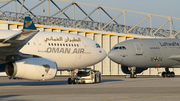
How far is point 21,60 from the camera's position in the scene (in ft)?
65.4

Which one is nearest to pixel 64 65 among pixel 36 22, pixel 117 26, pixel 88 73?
pixel 88 73

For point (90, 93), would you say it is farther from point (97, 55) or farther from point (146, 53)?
point (146, 53)

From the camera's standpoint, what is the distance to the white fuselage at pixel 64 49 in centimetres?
2230

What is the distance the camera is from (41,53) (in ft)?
73.7

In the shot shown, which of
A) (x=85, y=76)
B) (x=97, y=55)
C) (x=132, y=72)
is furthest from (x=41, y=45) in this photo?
(x=132, y=72)

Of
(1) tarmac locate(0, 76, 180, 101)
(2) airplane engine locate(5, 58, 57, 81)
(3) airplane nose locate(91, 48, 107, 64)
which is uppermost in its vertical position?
(3) airplane nose locate(91, 48, 107, 64)

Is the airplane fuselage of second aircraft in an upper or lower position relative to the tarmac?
upper

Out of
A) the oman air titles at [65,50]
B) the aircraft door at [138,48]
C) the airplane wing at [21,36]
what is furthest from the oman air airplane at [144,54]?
the airplane wing at [21,36]

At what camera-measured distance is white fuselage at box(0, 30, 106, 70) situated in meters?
22.3

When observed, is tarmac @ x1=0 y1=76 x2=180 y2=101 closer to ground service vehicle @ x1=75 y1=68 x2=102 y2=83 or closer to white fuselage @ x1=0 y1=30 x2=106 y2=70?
white fuselage @ x1=0 y1=30 x2=106 y2=70

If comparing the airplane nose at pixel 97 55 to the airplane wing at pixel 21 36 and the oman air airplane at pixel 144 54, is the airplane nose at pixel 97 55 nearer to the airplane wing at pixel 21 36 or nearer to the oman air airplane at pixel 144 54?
the airplane wing at pixel 21 36

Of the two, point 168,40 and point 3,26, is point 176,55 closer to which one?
point 168,40

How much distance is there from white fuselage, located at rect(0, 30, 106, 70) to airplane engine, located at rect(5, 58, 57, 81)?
A: 75.3 inches

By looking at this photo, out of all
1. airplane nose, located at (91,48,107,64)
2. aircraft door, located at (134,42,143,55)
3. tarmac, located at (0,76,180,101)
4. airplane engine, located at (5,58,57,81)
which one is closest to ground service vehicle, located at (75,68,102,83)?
airplane nose, located at (91,48,107,64)
